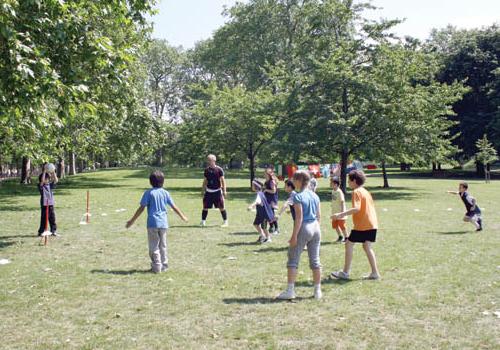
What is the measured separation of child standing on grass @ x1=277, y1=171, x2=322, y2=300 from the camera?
6969 millimetres

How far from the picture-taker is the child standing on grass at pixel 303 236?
6969mm

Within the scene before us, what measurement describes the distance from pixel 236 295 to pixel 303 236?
130cm

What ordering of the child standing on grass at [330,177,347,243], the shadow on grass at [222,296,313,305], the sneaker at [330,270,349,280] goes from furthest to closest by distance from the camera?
the child standing on grass at [330,177,347,243]
the sneaker at [330,270,349,280]
the shadow on grass at [222,296,313,305]

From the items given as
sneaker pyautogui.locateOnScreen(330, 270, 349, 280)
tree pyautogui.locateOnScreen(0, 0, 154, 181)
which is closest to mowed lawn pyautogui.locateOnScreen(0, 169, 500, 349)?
sneaker pyautogui.locateOnScreen(330, 270, 349, 280)

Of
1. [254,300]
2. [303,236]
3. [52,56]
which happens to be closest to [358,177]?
[303,236]

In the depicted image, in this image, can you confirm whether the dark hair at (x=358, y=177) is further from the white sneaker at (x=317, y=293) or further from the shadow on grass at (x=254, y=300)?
the shadow on grass at (x=254, y=300)

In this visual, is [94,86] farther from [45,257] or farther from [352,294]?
[352,294]

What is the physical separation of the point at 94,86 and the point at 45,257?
4442 mm

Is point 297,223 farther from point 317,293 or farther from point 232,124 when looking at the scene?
point 232,124

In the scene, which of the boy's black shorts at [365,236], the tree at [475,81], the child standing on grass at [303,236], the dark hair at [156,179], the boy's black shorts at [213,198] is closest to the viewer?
the child standing on grass at [303,236]

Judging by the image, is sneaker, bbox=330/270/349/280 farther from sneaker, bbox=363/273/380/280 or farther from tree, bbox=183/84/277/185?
tree, bbox=183/84/277/185

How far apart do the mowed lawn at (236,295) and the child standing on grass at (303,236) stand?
241 mm

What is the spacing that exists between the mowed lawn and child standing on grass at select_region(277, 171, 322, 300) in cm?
24

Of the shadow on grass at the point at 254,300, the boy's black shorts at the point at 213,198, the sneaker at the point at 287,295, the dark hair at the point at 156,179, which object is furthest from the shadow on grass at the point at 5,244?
the sneaker at the point at 287,295
